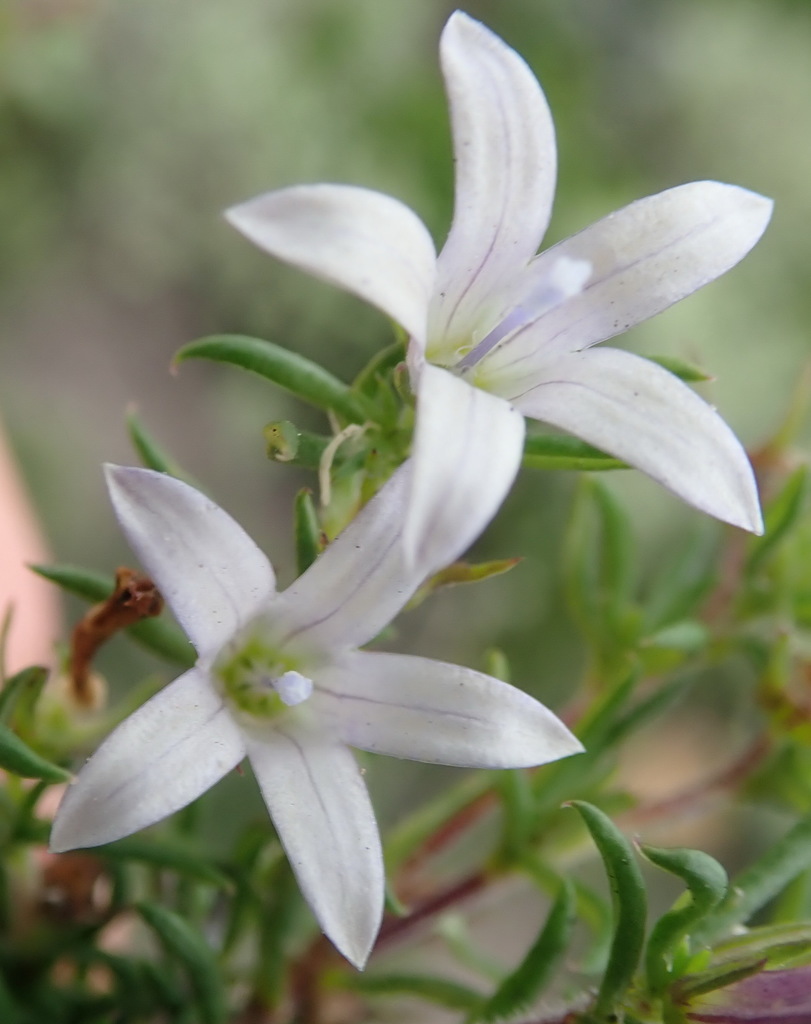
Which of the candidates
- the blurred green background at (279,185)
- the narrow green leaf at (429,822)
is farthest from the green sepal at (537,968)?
the blurred green background at (279,185)

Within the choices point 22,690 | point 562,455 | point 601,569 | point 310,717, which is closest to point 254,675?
point 310,717

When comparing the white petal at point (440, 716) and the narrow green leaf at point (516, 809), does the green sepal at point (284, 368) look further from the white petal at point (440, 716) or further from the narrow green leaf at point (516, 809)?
the narrow green leaf at point (516, 809)

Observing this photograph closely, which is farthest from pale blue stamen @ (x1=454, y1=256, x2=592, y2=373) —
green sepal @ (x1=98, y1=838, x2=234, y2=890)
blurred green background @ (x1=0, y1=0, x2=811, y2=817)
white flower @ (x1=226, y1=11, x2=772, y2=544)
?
blurred green background @ (x1=0, y1=0, x2=811, y2=817)

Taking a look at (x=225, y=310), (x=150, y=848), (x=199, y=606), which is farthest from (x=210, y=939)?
(x=225, y=310)

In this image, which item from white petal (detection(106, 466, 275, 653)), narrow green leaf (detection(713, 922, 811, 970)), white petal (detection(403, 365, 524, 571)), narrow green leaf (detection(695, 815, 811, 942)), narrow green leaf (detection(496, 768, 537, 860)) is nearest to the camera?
white petal (detection(403, 365, 524, 571))

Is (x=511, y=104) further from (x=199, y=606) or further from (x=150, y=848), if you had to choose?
(x=150, y=848)

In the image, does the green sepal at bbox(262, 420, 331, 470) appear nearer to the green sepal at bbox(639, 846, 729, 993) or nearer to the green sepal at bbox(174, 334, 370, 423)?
the green sepal at bbox(174, 334, 370, 423)
